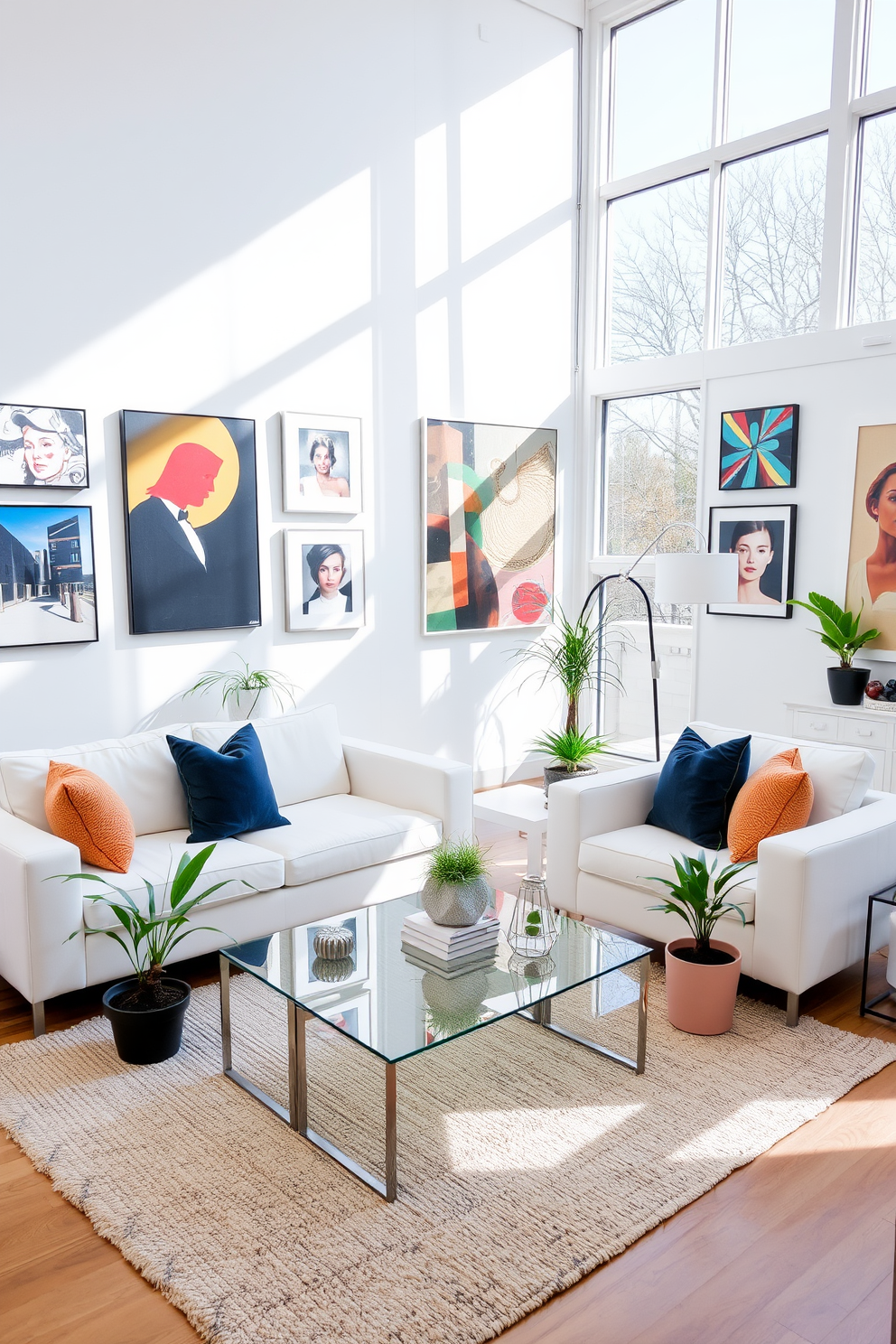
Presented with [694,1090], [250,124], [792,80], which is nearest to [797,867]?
[694,1090]

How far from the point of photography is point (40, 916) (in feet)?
10.1

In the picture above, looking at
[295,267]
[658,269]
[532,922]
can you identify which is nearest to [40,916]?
[532,922]

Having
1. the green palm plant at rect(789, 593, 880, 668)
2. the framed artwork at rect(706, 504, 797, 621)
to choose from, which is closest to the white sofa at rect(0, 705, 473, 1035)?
the green palm plant at rect(789, 593, 880, 668)

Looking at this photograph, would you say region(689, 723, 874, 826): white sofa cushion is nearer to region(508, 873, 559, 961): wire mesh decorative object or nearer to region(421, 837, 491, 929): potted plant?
region(508, 873, 559, 961): wire mesh decorative object

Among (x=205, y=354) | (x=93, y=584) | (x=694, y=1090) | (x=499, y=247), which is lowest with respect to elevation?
(x=694, y=1090)

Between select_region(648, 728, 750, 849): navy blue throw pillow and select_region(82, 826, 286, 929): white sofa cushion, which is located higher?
select_region(648, 728, 750, 849): navy blue throw pillow

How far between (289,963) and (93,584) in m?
2.28

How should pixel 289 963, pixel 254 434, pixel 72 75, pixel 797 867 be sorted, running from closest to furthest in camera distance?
pixel 289 963, pixel 797 867, pixel 72 75, pixel 254 434

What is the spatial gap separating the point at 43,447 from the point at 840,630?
3.80 metres

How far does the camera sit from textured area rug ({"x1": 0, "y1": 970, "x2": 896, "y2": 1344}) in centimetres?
211

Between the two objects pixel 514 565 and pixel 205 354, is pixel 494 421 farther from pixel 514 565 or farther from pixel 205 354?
pixel 205 354

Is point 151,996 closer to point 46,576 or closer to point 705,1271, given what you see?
point 705,1271

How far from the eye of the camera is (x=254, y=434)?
4945 mm

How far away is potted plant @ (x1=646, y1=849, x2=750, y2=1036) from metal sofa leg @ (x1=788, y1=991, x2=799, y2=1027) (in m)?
0.19
